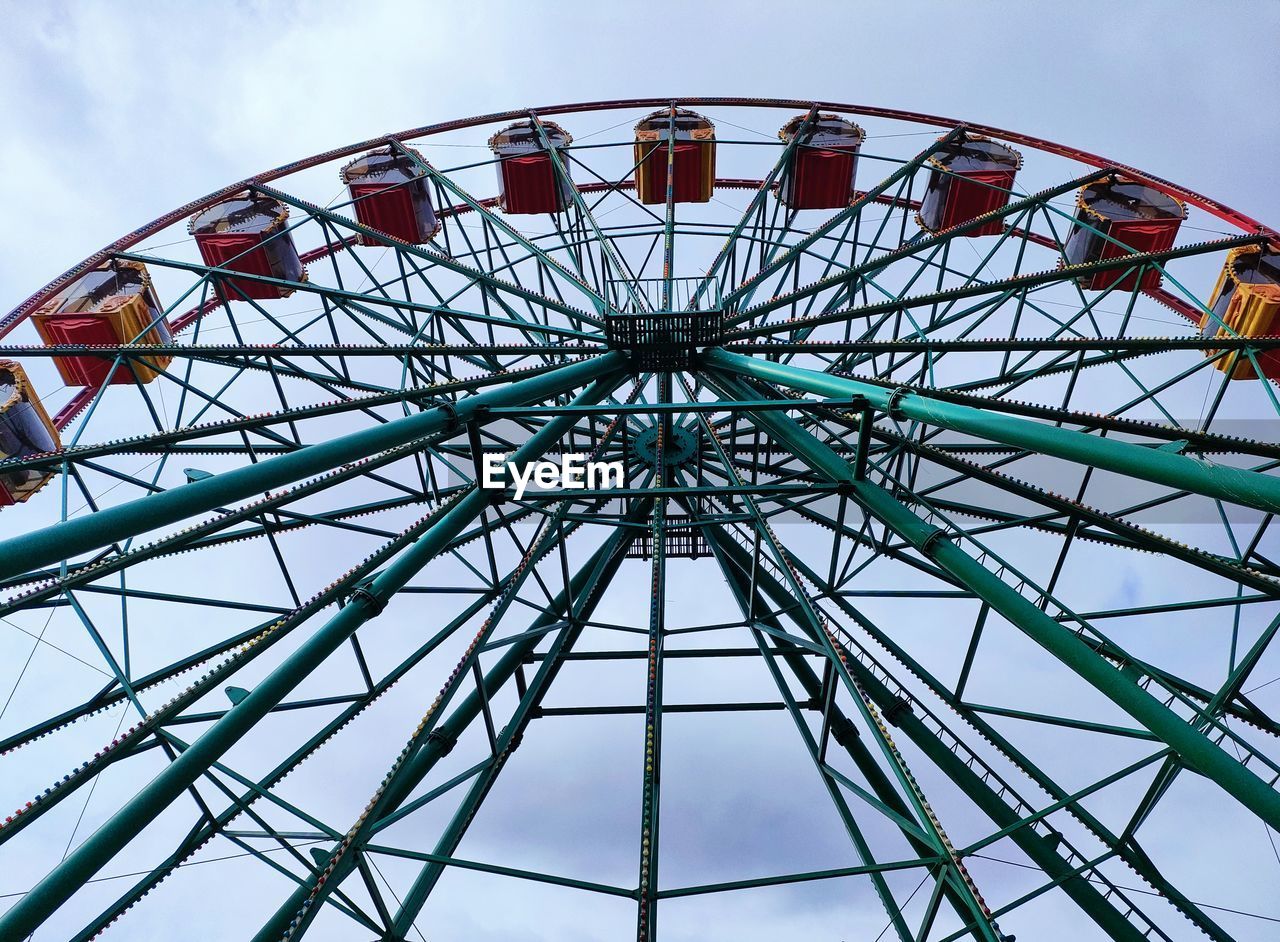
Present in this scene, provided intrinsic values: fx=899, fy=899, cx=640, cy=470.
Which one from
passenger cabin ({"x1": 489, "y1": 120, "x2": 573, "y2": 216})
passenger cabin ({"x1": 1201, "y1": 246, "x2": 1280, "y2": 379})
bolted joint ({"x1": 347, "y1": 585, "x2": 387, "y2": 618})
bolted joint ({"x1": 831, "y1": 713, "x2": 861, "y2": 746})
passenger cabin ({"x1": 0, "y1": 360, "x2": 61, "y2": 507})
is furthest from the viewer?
passenger cabin ({"x1": 489, "y1": 120, "x2": 573, "y2": 216})

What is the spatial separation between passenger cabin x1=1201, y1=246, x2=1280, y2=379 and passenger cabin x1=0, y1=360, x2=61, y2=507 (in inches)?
723

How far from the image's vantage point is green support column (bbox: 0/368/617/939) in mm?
5945

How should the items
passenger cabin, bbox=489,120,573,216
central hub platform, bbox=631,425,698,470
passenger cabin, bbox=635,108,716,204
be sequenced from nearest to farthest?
central hub platform, bbox=631,425,698,470 → passenger cabin, bbox=635,108,716,204 → passenger cabin, bbox=489,120,573,216

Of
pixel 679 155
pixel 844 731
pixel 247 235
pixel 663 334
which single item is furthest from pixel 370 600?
pixel 679 155

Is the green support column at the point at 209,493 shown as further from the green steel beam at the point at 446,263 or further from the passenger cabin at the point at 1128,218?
the passenger cabin at the point at 1128,218

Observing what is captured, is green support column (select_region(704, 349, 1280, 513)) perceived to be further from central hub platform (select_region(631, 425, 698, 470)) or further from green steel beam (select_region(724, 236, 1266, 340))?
central hub platform (select_region(631, 425, 698, 470))

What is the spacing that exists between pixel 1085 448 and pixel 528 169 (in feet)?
51.5

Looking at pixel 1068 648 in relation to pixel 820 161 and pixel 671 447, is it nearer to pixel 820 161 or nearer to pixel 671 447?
pixel 671 447

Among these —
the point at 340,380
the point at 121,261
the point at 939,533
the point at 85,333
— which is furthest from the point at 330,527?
the point at 939,533

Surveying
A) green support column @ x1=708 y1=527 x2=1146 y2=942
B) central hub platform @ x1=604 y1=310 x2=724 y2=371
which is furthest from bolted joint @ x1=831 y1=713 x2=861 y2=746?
central hub platform @ x1=604 y1=310 x2=724 y2=371

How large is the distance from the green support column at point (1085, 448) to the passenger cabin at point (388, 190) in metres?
12.6

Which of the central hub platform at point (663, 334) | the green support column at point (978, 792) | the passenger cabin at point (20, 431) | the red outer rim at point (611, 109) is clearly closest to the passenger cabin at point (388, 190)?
the red outer rim at point (611, 109)

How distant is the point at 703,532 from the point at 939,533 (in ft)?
19.2

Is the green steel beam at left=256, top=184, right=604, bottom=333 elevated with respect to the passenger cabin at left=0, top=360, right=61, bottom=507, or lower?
elevated
